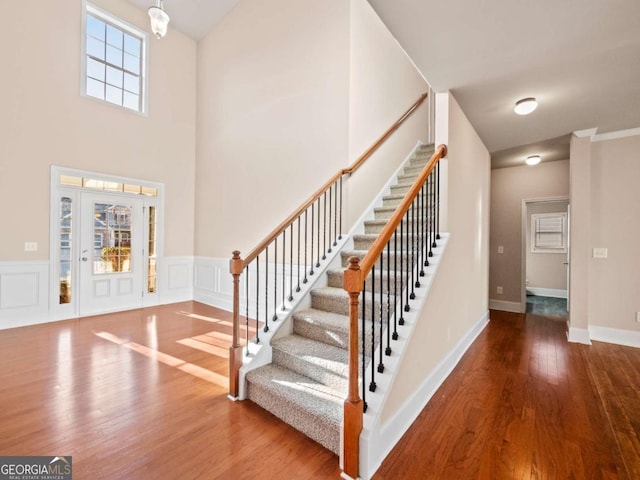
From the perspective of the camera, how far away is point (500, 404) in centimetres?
229

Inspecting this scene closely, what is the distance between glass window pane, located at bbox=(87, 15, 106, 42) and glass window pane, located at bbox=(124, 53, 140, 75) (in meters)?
0.41

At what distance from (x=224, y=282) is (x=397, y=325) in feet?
13.2

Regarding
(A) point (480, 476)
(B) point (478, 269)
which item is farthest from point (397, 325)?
(B) point (478, 269)

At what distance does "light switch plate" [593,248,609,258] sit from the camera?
3.89 meters

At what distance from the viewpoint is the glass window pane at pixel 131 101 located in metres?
5.43

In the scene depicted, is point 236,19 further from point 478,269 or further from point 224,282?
point 478,269

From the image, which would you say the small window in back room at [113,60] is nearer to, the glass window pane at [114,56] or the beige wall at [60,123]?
the glass window pane at [114,56]

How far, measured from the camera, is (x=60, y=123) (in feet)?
15.0

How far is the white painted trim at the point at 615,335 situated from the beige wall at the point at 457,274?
1.31m

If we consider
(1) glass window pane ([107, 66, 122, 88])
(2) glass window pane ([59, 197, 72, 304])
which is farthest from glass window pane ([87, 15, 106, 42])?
(2) glass window pane ([59, 197, 72, 304])

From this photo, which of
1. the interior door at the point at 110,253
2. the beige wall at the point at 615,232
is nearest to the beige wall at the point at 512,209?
the beige wall at the point at 615,232

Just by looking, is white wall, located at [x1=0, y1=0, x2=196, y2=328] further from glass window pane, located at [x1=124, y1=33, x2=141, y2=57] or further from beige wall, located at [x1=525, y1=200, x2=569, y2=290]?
beige wall, located at [x1=525, y1=200, x2=569, y2=290]

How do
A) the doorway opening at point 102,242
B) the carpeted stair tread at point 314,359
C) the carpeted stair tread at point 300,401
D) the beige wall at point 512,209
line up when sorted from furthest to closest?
the beige wall at point 512,209 < the doorway opening at point 102,242 < the carpeted stair tread at point 314,359 < the carpeted stair tread at point 300,401
